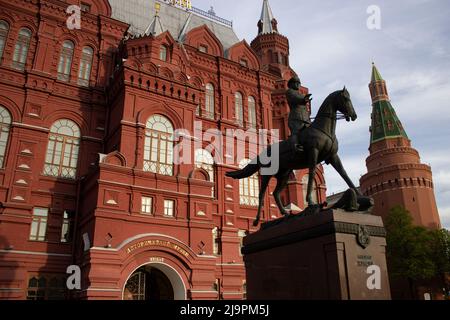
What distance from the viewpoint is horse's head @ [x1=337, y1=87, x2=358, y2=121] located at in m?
8.67

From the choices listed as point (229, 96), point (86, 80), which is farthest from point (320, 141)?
point (229, 96)

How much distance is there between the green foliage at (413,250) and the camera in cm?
3928

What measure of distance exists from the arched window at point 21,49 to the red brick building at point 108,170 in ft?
0.20

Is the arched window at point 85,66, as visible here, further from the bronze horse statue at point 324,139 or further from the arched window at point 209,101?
the bronze horse statue at point 324,139

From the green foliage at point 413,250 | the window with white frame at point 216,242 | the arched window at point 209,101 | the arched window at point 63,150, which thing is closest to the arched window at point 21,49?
the arched window at point 63,150

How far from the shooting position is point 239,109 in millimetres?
31750

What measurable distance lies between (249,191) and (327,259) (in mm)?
21785

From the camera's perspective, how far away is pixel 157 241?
1958cm

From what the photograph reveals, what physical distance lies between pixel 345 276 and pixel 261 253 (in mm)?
2322

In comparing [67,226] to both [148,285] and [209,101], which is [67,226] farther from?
[209,101]

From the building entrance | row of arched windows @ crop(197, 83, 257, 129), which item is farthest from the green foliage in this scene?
the building entrance

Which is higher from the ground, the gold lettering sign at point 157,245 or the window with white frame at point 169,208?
the window with white frame at point 169,208

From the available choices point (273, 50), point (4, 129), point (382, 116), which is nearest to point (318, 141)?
point (4, 129)

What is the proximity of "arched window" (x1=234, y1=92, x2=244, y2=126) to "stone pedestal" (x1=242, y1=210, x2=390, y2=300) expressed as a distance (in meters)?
23.4
